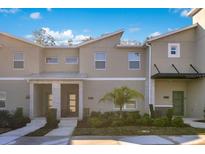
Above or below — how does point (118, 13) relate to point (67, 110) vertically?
above

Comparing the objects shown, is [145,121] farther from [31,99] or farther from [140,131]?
[31,99]

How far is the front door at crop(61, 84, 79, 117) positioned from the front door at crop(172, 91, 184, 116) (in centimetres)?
582

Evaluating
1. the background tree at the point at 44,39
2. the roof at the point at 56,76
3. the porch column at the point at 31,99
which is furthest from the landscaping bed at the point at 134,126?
the background tree at the point at 44,39

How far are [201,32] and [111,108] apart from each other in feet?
20.2

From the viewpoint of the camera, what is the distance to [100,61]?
21031 mm

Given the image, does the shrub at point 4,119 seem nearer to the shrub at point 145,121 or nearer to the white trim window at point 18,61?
the white trim window at point 18,61

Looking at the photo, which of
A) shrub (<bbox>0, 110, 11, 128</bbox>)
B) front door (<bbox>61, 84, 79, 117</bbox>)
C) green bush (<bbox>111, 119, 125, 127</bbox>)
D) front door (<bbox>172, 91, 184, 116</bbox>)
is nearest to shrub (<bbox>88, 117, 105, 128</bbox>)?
green bush (<bbox>111, 119, 125, 127</bbox>)

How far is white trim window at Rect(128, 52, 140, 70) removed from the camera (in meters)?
20.8

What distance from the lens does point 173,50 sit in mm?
20125

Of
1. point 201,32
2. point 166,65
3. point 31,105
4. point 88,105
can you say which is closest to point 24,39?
point 31,105

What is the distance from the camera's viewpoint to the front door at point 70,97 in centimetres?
2231

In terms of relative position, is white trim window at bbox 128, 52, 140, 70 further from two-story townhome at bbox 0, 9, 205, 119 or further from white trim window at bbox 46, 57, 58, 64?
white trim window at bbox 46, 57, 58, 64
